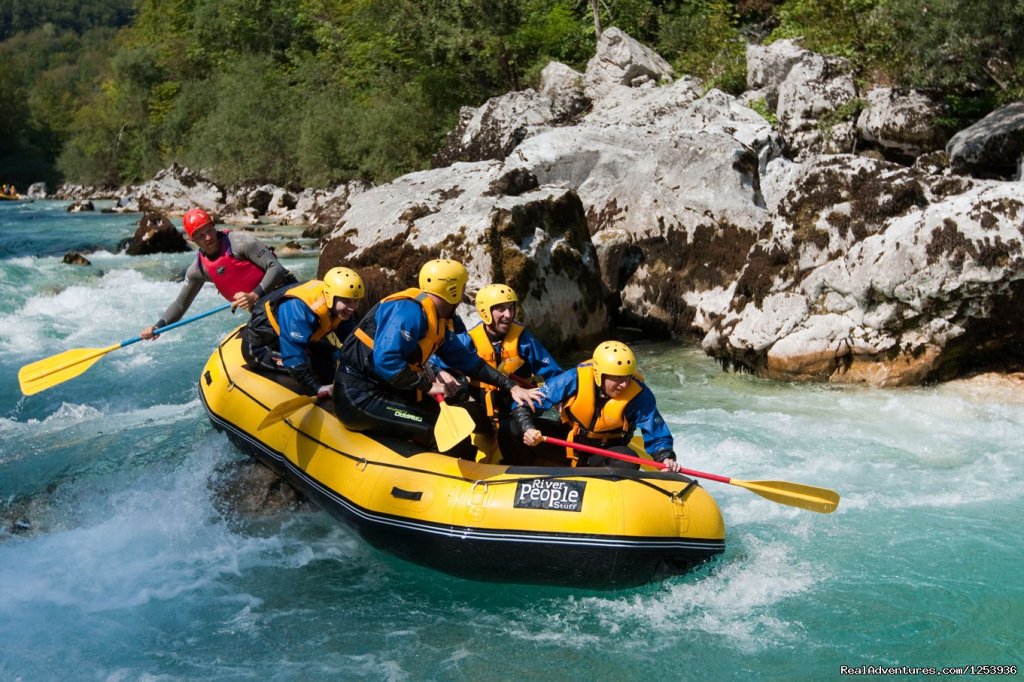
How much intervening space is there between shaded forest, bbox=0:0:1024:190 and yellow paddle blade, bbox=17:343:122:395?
396 inches

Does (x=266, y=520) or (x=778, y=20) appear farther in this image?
(x=778, y=20)

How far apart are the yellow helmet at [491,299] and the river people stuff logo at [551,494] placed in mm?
1461

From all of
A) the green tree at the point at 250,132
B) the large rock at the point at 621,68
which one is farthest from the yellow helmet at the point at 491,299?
the green tree at the point at 250,132

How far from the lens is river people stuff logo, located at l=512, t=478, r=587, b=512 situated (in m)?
→ 4.32

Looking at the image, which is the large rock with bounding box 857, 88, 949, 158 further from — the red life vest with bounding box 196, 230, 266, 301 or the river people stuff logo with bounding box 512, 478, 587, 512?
the river people stuff logo with bounding box 512, 478, 587, 512

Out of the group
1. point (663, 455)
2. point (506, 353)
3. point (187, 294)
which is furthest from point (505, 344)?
point (187, 294)

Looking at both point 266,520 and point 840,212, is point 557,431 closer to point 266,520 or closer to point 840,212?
point 266,520

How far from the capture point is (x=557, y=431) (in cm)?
517

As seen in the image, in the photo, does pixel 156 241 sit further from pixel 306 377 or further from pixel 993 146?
pixel 993 146

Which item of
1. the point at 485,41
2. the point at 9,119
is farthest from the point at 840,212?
the point at 9,119

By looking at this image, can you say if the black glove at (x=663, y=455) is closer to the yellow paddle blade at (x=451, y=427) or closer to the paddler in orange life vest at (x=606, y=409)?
the paddler in orange life vest at (x=606, y=409)

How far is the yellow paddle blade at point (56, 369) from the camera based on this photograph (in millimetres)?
6461

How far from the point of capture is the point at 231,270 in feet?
20.9

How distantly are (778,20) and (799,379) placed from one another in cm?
1198
